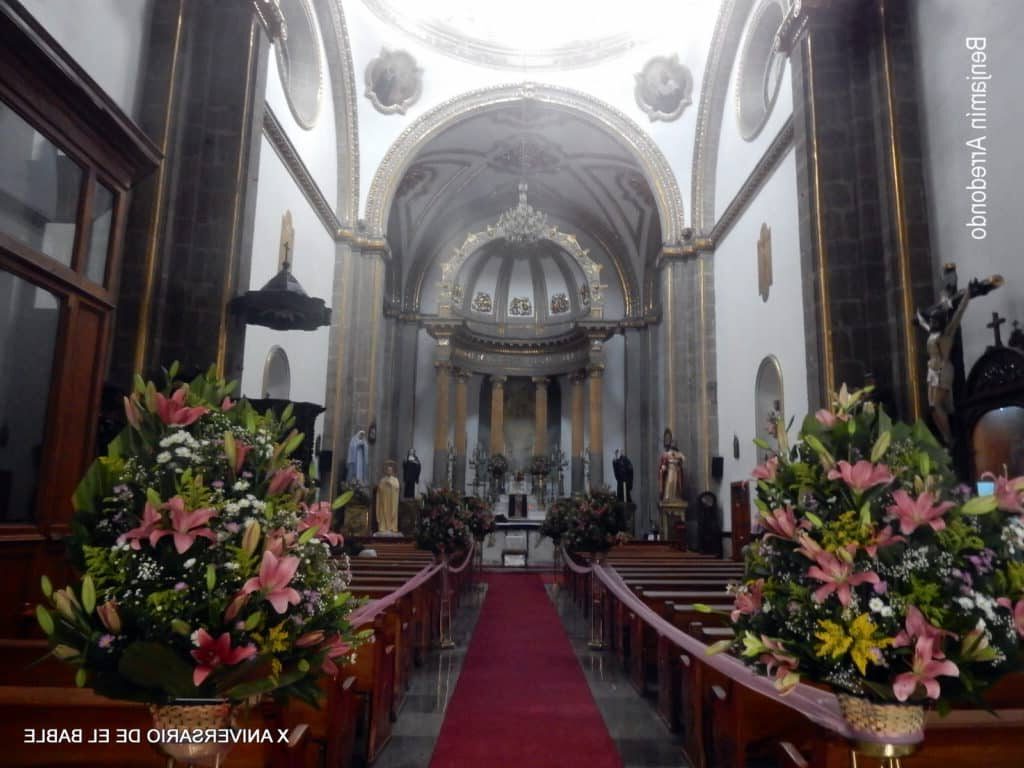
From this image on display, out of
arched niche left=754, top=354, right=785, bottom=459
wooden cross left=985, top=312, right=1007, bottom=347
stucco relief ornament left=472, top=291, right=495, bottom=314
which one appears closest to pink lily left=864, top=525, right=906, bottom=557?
wooden cross left=985, top=312, right=1007, bottom=347

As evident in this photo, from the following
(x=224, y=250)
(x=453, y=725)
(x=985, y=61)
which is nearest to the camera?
(x=453, y=725)

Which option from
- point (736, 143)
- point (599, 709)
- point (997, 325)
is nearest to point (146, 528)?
point (599, 709)

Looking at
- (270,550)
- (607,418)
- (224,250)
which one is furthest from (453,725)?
(607,418)

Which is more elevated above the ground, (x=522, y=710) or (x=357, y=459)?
(x=357, y=459)

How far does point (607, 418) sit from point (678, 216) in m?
6.95

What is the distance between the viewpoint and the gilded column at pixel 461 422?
18.9m

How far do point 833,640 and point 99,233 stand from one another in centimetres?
510

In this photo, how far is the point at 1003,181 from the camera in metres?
5.83

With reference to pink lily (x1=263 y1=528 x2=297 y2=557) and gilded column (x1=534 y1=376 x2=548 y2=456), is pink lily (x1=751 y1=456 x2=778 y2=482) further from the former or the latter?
gilded column (x1=534 y1=376 x2=548 y2=456)

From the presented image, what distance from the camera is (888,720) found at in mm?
1690

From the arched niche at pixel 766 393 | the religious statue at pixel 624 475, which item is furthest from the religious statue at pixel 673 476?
the religious statue at pixel 624 475

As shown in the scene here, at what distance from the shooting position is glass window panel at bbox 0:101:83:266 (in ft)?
13.1

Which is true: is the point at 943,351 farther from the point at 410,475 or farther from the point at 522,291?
the point at 522,291

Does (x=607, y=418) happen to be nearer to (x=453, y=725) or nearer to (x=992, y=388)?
(x=992, y=388)
